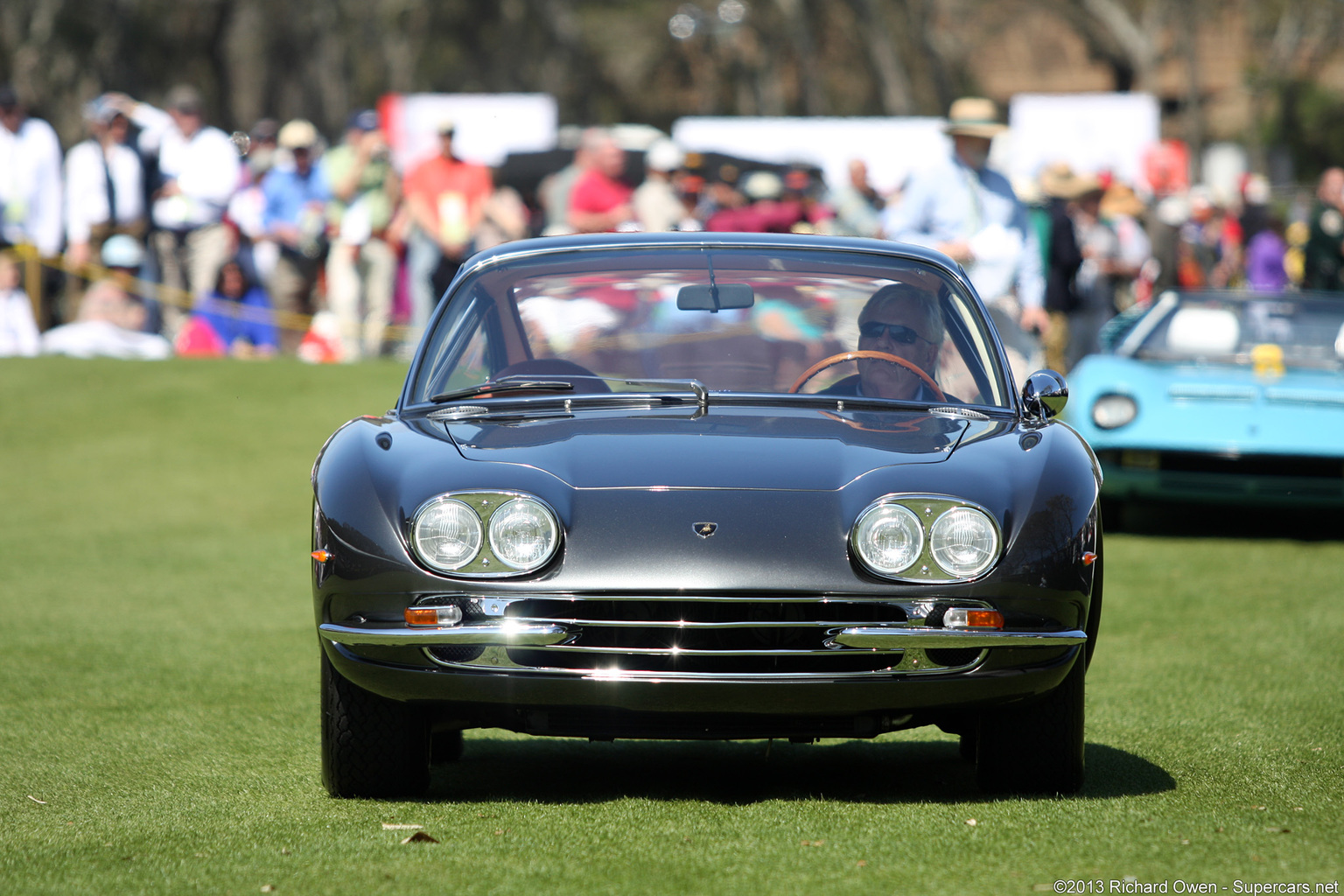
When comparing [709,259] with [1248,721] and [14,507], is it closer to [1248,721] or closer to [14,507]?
[1248,721]

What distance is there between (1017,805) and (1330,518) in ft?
24.6

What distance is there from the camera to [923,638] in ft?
11.9

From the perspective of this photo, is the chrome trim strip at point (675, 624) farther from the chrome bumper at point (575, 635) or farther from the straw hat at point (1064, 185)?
the straw hat at point (1064, 185)

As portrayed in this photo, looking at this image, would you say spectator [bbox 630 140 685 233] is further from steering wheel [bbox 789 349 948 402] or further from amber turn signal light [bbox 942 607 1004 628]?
amber turn signal light [bbox 942 607 1004 628]

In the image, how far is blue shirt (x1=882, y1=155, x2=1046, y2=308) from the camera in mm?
9719

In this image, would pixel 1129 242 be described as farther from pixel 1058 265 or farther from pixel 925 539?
pixel 925 539

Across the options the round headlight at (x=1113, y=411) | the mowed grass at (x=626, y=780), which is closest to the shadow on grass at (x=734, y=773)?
the mowed grass at (x=626, y=780)

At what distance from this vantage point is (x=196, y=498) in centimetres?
1050

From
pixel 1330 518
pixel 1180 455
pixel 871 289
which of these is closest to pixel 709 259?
pixel 871 289

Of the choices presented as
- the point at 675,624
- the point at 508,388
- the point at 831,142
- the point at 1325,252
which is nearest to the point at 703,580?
the point at 675,624

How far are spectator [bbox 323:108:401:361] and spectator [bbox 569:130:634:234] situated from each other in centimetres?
218

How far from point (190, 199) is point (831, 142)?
11452 mm

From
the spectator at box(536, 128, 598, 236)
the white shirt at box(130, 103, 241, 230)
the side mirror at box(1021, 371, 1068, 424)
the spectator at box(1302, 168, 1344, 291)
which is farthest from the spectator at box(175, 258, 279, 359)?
the side mirror at box(1021, 371, 1068, 424)

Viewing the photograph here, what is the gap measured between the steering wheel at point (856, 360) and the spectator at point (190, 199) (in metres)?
11.2
